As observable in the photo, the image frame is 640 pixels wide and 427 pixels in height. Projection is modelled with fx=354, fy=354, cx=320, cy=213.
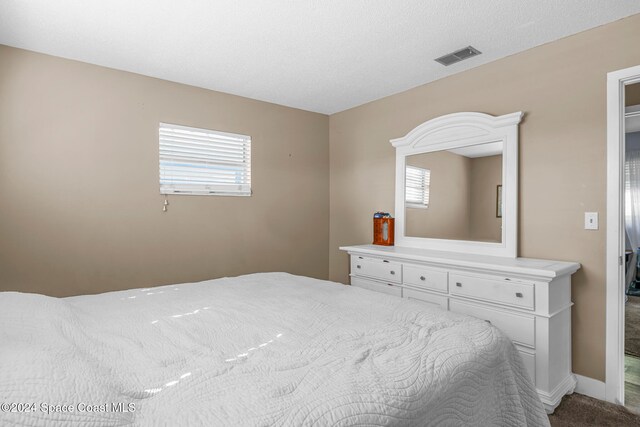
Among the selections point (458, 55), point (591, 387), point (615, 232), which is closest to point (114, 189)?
point (458, 55)

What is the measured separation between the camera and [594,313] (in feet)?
7.38

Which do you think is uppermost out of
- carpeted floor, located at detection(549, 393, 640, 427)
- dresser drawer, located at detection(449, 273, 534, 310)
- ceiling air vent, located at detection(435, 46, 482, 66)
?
ceiling air vent, located at detection(435, 46, 482, 66)

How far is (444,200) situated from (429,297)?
90 cm

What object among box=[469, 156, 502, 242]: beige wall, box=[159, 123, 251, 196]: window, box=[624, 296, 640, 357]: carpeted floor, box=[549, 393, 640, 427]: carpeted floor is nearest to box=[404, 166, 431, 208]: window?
box=[469, 156, 502, 242]: beige wall

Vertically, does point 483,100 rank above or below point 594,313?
above

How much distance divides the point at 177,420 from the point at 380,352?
679mm

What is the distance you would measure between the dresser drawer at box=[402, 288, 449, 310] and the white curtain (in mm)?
4884

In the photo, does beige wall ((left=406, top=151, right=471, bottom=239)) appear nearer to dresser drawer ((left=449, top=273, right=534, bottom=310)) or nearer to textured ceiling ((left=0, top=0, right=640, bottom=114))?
dresser drawer ((left=449, top=273, right=534, bottom=310))

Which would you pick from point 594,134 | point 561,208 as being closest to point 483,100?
point 594,134

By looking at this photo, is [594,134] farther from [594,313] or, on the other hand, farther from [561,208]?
[594,313]

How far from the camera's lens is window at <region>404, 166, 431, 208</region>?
10.5 ft

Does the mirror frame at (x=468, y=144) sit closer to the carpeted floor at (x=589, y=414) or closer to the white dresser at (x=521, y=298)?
the white dresser at (x=521, y=298)

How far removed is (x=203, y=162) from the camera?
10.8 feet

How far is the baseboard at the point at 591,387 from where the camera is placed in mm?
2215
